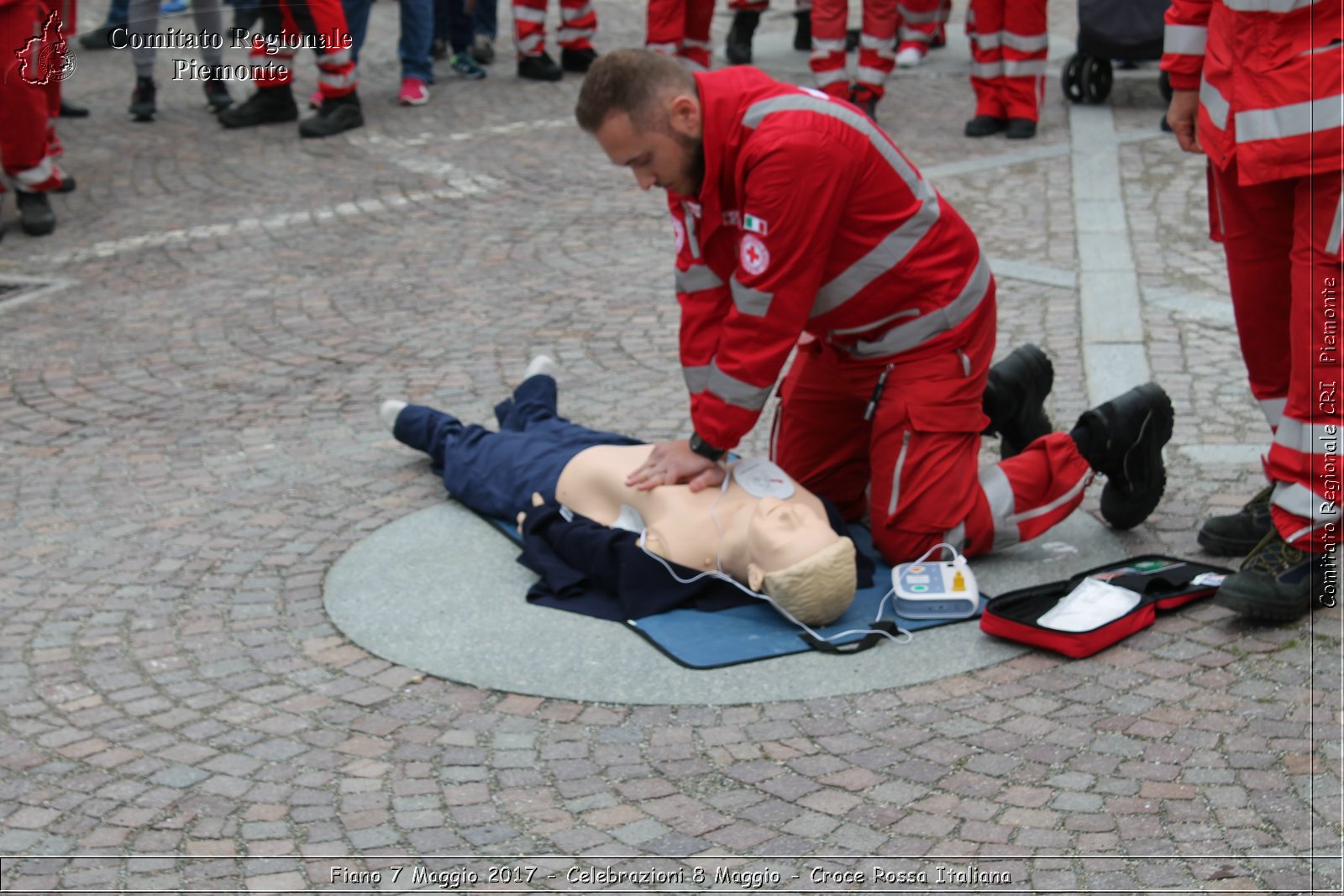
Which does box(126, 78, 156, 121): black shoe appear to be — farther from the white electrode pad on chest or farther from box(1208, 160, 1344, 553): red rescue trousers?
box(1208, 160, 1344, 553): red rescue trousers

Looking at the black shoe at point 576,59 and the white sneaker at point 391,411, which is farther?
the black shoe at point 576,59

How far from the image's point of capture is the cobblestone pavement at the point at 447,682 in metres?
3.33

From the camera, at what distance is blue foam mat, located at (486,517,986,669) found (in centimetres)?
411

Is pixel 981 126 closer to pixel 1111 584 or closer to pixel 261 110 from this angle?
pixel 261 110

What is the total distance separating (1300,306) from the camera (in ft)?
13.2

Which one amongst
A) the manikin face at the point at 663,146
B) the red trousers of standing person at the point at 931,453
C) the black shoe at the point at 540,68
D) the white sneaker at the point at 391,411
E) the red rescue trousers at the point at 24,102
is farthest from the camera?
the black shoe at the point at 540,68

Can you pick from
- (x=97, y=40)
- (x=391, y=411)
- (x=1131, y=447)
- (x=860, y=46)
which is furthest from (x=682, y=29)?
(x=1131, y=447)

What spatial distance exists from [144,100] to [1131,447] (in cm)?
761

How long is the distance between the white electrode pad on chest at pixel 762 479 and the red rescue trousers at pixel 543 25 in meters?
7.36

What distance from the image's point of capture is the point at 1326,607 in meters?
4.21

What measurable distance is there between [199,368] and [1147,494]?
12.3 feet

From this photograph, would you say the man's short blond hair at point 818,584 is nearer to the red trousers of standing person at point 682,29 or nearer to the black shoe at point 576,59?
the red trousers of standing person at point 682,29

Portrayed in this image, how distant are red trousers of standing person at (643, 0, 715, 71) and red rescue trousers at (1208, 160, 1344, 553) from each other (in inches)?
251

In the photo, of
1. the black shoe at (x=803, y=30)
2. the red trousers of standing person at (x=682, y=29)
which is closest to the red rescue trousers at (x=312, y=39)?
the red trousers of standing person at (x=682, y=29)
